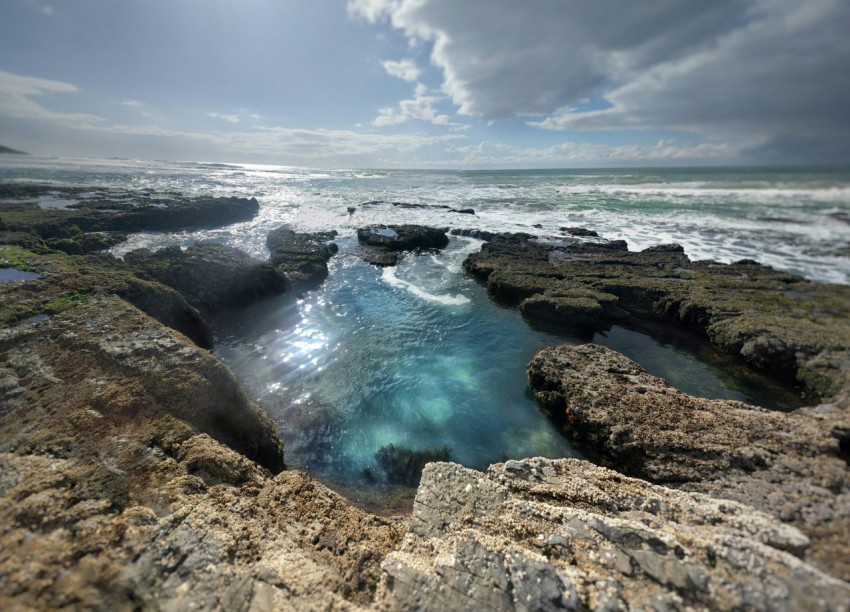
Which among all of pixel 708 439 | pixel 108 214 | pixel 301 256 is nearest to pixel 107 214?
pixel 108 214

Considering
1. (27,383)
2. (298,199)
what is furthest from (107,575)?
(298,199)

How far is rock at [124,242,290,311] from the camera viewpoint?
16.6 metres

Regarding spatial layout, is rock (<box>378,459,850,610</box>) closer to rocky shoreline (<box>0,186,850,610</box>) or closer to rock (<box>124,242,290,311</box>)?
rocky shoreline (<box>0,186,850,610</box>)

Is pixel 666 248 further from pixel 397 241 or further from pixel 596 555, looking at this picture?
pixel 596 555

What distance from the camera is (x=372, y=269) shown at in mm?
25344

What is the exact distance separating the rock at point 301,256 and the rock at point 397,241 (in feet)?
9.91

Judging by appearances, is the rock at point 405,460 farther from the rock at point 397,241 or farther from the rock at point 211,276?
the rock at point 397,241

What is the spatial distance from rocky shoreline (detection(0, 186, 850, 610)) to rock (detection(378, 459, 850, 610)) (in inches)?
1.0

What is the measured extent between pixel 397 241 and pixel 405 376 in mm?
19414

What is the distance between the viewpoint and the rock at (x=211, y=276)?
54.6 ft

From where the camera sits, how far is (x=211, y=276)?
17250 millimetres

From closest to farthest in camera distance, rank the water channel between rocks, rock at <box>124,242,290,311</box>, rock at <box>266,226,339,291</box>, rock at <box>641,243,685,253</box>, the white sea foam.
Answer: the water channel between rocks
rock at <box>124,242,290,311</box>
the white sea foam
rock at <box>641,243,685,253</box>
rock at <box>266,226,339,291</box>

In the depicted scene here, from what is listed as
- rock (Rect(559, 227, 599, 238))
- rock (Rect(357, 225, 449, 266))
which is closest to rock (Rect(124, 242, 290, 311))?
rock (Rect(357, 225, 449, 266))

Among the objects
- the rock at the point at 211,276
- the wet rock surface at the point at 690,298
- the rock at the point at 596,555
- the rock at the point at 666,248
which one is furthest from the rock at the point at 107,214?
the rock at the point at 666,248
